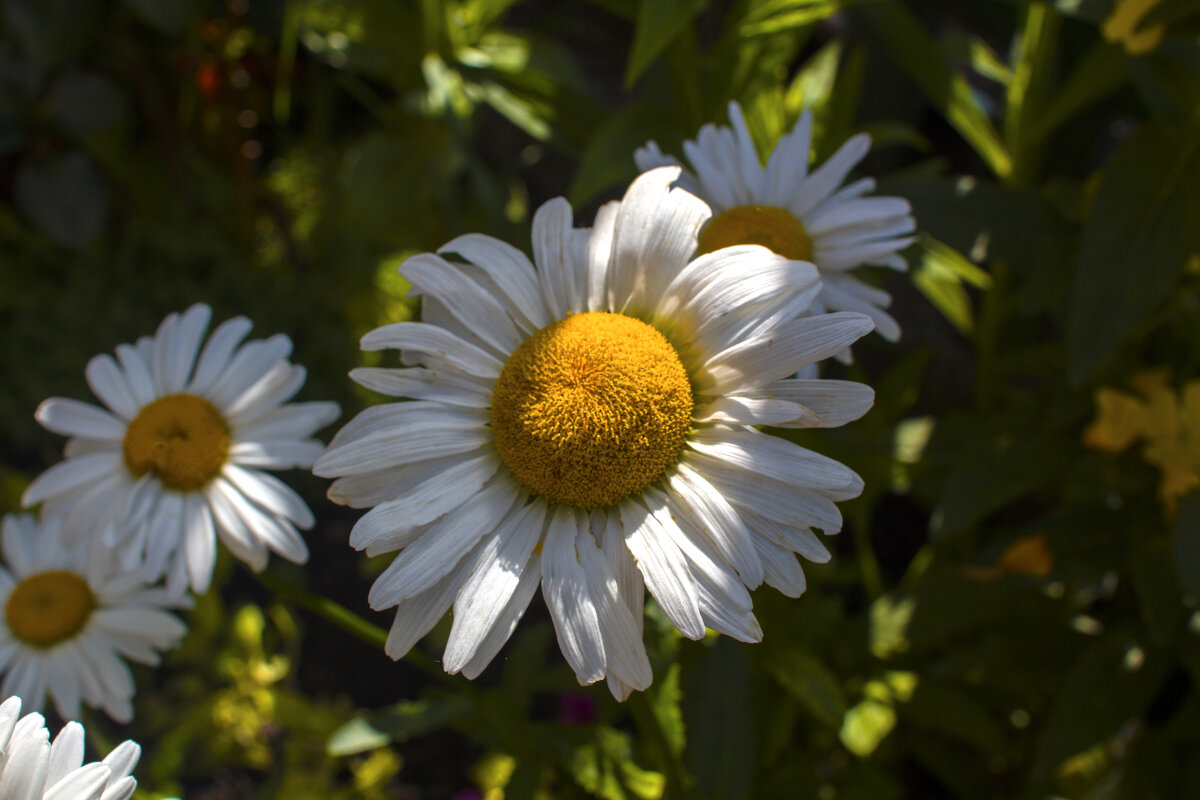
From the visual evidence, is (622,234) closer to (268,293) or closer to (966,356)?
(966,356)

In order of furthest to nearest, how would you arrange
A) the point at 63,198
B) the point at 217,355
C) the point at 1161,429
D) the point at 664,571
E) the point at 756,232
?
the point at 63,198 < the point at 1161,429 < the point at 217,355 < the point at 756,232 < the point at 664,571

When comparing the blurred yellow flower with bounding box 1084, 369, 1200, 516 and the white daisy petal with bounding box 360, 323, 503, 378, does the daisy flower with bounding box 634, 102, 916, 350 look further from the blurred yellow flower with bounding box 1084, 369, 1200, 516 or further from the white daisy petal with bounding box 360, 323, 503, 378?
the blurred yellow flower with bounding box 1084, 369, 1200, 516

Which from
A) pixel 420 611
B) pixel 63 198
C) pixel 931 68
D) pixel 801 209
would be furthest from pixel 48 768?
pixel 63 198

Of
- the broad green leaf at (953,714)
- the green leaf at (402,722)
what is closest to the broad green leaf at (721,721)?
the green leaf at (402,722)

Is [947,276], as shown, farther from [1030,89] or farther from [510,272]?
[510,272]

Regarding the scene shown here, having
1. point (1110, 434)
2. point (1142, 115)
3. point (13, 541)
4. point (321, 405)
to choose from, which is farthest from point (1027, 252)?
point (13, 541)

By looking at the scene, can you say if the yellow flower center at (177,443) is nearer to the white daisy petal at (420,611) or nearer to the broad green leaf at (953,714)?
the white daisy petal at (420,611)
